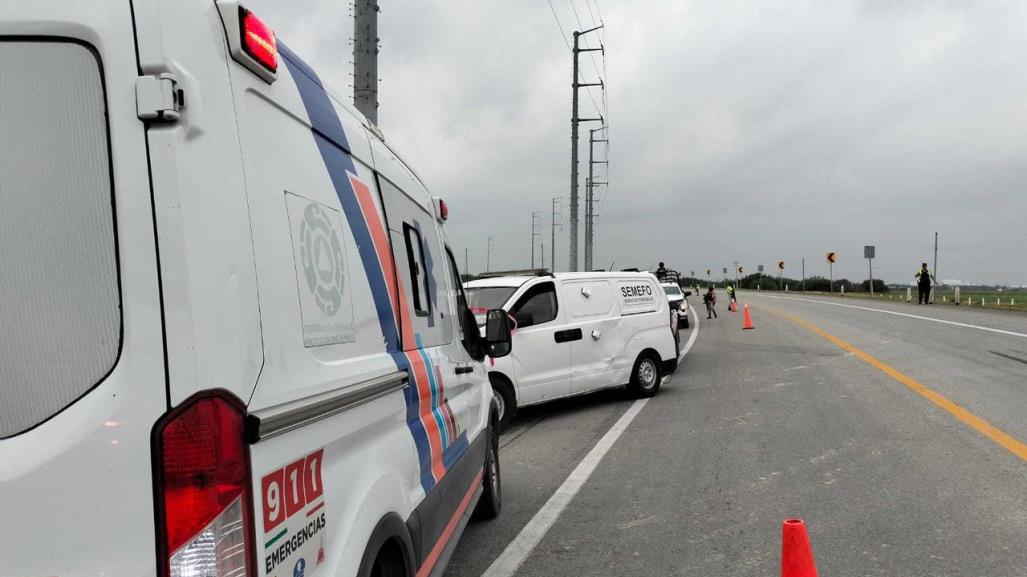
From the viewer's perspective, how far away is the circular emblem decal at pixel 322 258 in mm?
2318

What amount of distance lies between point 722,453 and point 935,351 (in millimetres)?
9974

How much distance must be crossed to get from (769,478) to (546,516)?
6.50ft

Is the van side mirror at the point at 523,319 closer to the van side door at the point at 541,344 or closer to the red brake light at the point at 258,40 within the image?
the van side door at the point at 541,344

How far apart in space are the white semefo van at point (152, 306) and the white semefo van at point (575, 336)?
7.21 meters

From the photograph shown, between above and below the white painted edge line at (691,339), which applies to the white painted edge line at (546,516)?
above

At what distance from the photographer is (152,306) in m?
1.72

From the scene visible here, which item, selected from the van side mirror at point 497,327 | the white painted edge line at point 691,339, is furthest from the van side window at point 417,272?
the white painted edge line at point 691,339

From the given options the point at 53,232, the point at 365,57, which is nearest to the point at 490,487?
the point at 53,232

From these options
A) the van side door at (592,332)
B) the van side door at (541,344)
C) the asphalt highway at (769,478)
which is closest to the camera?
the asphalt highway at (769,478)

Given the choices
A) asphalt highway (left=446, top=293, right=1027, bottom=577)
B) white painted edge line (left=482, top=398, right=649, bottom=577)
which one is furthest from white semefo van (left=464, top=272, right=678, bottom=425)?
white painted edge line (left=482, top=398, right=649, bottom=577)

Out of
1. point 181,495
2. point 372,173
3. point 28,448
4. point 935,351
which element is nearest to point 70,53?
point 28,448

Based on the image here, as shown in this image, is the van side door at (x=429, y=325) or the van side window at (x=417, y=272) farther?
the van side window at (x=417, y=272)

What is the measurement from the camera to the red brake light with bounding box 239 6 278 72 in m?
2.04

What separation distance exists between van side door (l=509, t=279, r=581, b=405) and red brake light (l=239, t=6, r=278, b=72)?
7449mm
